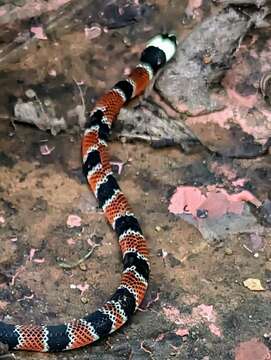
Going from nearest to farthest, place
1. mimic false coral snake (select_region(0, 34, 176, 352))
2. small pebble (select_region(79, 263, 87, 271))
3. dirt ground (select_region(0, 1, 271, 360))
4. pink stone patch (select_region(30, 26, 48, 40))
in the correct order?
1. mimic false coral snake (select_region(0, 34, 176, 352))
2. dirt ground (select_region(0, 1, 271, 360))
3. small pebble (select_region(79, 263, 87, 271))
4. pink stone patch (select_region(30, 26, 48, 40))

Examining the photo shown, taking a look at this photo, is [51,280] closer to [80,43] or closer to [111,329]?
[111,329]

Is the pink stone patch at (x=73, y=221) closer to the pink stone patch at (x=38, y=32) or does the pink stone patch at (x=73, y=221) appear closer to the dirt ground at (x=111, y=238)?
the dirt ground at (x=111, y=238)

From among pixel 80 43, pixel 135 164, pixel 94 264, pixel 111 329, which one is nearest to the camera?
pixel 111 329

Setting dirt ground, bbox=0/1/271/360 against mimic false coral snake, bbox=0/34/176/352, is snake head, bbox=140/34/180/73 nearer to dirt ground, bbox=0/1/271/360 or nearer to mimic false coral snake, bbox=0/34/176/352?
mimic false coral snake, bbox=0/34/176/352

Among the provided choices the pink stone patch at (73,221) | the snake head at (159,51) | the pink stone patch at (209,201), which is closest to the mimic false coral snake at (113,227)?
the snake head at (159,51)

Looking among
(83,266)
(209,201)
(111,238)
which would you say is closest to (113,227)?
(111,238)

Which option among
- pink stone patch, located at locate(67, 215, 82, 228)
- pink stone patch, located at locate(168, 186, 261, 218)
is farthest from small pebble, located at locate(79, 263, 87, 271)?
pink stone patch, located at locate(168, 186, 261, 218)

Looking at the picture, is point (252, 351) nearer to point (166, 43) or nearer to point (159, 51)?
point (159, 51)

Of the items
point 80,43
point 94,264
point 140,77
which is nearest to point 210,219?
point 94,264
